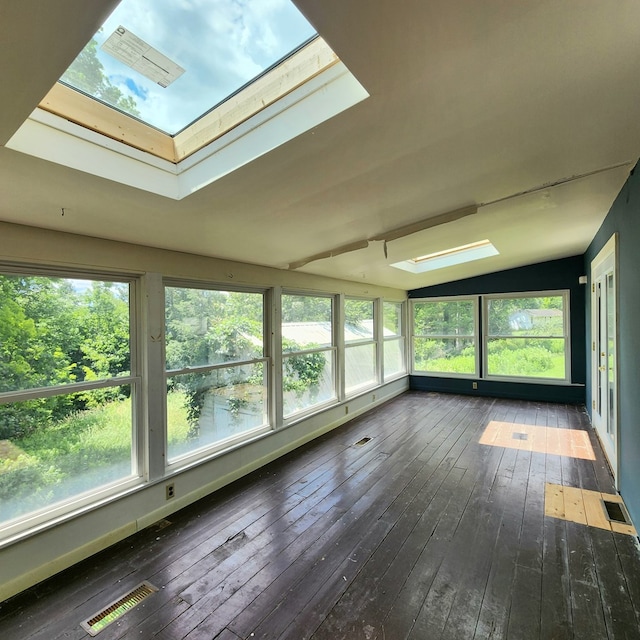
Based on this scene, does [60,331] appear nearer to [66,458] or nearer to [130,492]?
[66,458]

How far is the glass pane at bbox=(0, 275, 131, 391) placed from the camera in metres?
1.94

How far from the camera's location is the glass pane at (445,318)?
6613 millimetres

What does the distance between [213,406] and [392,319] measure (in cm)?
438

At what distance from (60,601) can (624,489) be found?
12.4ft

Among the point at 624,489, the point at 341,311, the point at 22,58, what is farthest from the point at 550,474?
the point at 22,58

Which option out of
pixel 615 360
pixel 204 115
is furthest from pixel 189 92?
pixel 615 360

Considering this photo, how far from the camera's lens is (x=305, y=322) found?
14.1 ft

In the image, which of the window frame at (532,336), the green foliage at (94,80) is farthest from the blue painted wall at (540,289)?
the green foliage at (94,80)

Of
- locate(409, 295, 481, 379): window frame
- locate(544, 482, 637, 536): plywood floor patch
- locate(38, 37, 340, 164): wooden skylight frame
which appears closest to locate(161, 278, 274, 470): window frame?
locate(38, 37, 340, 164): wooden skylight frame

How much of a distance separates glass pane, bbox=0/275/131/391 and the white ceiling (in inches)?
14.7

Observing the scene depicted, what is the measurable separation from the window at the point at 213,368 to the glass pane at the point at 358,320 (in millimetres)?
1790

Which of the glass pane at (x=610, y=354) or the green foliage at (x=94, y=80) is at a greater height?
the green foliage at (x=94, y=80)

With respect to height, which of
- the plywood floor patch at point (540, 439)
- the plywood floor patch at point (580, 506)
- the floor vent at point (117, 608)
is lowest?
the floor vent at point (117, 608)

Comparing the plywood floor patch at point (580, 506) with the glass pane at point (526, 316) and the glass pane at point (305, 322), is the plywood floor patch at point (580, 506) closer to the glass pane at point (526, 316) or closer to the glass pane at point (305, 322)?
the glass pane at point (305, 322)
